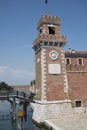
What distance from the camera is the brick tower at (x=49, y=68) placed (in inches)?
866

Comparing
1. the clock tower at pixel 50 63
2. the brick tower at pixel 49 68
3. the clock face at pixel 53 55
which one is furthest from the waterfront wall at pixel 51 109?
the clock face at pixel 53 55

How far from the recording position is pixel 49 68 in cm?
2264

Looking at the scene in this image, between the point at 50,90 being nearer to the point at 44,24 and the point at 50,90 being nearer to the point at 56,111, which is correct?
the point at 56,111

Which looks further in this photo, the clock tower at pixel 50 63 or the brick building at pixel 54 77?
the clock tower at pixel 50 63

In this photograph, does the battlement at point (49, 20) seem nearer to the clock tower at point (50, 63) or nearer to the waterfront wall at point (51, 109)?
the clock tower at point (50, 63)

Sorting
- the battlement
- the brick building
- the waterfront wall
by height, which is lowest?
the waterfront wall

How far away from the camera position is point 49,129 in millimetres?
18516

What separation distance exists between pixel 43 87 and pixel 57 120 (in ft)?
12.5

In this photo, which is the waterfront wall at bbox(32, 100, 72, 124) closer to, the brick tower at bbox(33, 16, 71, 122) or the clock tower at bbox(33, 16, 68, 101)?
the brick tower at bbox(33, 16, 71, 122)

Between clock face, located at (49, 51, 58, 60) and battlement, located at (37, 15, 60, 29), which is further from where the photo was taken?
battlement, located at (37, 15, 60, 29)

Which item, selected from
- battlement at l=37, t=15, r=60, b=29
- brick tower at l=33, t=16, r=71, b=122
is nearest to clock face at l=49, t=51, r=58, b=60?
brick tower at l=33, t=16, r=71, b=122

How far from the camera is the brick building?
71.8 ft

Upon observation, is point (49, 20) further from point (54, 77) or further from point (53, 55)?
point (54, 77)

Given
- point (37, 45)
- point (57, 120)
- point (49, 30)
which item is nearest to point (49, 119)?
point (57, 120)
